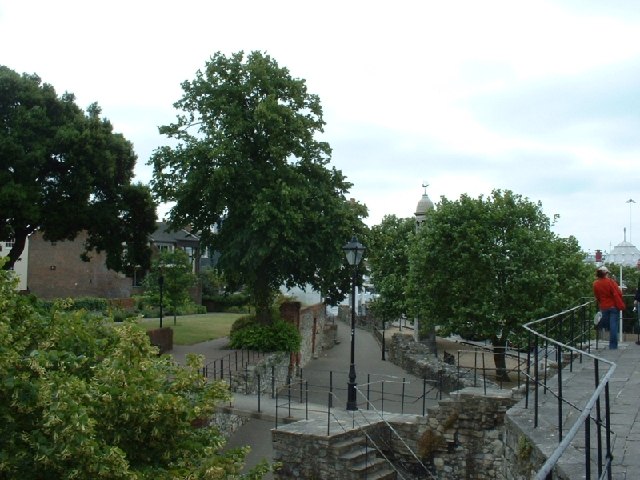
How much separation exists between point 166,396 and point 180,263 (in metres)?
32.8

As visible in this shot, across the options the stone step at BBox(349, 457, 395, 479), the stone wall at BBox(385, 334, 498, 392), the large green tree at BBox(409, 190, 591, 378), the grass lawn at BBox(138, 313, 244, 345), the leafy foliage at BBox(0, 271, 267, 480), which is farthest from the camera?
the grass lawn at BBox(138, 313, 244, 345)

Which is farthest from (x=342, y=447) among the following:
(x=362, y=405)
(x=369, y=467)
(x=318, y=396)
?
(x=318, y=396)

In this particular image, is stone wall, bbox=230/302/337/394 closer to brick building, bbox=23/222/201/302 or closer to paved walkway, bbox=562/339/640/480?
paved walkway, bbox=562/339/640/480

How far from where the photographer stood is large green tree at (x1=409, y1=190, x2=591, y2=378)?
1027 inches

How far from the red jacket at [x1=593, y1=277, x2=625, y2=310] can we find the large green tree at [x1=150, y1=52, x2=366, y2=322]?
13754mm

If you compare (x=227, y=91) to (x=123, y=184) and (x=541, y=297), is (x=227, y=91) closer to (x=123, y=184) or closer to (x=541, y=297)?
(x=123, y=184)

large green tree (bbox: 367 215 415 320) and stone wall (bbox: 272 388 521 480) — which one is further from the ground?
large green tree (bbox: 367 215 415 320)

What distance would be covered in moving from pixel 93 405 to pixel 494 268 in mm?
20219

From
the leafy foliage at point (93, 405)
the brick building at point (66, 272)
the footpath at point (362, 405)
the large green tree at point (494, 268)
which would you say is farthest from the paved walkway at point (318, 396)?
the brick building at point (66, 272)

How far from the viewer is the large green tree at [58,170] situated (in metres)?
27.2

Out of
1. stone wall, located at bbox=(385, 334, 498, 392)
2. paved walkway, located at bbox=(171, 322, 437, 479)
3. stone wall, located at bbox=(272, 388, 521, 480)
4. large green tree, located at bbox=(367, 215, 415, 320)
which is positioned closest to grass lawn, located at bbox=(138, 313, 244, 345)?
paved walkway, located at bbox=(171, 322, 437, 479)

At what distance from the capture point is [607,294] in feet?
45.4

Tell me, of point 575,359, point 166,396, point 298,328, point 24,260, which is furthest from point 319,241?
point 24,260

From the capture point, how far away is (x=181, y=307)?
41406 mm
